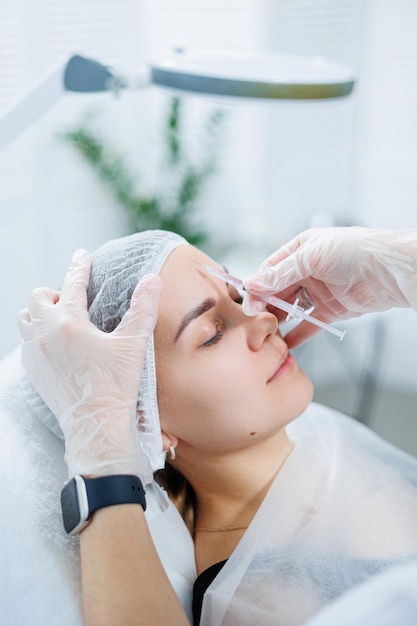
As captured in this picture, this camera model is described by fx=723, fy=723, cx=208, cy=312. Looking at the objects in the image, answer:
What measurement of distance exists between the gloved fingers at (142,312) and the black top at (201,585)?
0.43 meters

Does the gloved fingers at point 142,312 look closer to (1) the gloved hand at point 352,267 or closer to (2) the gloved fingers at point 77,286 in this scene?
(2) the gloved fingers at point 77,286

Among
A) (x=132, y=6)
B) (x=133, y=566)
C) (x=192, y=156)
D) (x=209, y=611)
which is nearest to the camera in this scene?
(x=133, y=566)

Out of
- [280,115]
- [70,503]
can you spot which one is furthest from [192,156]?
[70,503]

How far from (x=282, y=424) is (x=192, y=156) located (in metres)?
1.98

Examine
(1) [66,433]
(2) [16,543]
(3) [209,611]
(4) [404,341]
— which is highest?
(1) [66,433]

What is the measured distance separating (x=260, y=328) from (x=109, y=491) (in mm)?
403

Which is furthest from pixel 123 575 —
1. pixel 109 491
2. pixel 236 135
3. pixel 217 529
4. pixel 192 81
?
pixel 236 135

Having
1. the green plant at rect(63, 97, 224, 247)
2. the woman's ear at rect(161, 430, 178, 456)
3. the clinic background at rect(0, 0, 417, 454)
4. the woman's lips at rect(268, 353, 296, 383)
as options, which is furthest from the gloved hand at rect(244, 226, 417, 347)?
the green plant at rect(63, 97, 224, 247)

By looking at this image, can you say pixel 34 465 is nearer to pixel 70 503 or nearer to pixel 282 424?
pixel 70 503

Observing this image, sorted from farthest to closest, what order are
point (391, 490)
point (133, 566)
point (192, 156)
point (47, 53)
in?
1. point (192, 156)
2. point (47, 53)
3. point (391, 490)
4. point (133, 566)

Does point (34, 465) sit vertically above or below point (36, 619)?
above

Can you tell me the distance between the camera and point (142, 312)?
1.16 metres

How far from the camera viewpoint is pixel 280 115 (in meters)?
3.08

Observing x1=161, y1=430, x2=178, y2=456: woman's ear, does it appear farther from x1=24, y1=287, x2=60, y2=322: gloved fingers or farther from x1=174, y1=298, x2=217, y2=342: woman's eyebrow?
x1=24, y1=287, x2=60, y2=322: gloved fingers
